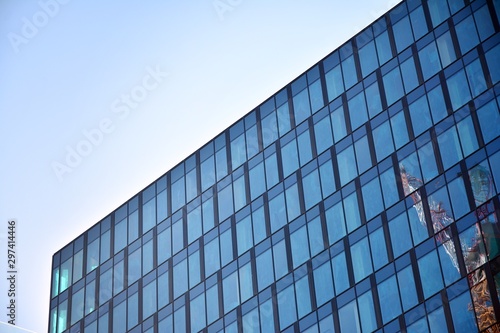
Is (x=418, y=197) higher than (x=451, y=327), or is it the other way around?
(x=418, y=197)

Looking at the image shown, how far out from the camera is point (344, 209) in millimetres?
56250

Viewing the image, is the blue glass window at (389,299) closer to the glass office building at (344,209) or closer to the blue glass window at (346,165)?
the glass office building at (344,209)

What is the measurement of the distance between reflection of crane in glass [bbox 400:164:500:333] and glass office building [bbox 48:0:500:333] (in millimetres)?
68

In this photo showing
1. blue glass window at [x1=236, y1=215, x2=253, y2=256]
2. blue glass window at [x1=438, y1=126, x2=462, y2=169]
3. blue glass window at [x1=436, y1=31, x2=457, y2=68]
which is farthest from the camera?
blue glass window at [x1=236, y1=215, x2=253, y2=256]

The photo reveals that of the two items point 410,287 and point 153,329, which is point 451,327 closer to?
point 410,287

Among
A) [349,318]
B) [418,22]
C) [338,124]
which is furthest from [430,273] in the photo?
[418,22]

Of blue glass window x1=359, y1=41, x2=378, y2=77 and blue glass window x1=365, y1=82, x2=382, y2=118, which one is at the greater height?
blue glass window x1=359, y1=41, x2=378, y2=77

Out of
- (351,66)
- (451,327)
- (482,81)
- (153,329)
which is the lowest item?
(451,327)

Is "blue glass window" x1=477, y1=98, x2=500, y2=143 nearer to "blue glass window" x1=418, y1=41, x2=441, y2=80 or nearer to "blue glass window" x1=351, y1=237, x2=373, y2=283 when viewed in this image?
"blue glass window" x1=418, y1=41, x2=441, y2=80

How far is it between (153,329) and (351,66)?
70.8 ft

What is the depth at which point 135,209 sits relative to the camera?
70.2 m

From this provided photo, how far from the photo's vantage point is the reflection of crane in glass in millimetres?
47625

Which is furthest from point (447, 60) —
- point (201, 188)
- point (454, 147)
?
point (201, 188)

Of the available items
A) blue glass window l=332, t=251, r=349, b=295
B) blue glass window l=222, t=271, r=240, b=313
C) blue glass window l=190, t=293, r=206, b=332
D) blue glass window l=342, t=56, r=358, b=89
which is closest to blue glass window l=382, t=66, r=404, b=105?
blue glass window l=342, t=56, r=358, b=89
